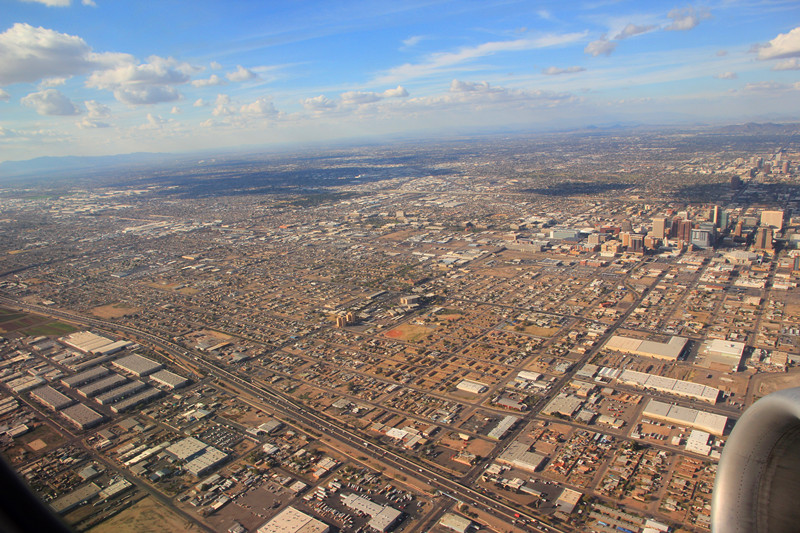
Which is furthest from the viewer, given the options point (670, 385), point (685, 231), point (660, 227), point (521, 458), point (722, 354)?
point (660, 227)

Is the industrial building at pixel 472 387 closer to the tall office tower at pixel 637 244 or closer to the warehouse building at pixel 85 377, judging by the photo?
the warehouse building at pixel 85 377

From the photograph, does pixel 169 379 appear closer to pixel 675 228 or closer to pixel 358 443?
pixel 358 443

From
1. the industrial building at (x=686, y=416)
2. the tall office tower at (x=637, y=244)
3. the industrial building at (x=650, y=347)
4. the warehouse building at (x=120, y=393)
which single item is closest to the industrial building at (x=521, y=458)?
the industrial building at (x=686, y=416)

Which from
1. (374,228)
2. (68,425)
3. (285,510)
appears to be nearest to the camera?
(285,510)

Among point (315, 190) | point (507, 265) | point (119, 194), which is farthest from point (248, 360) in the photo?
point (119, 194)

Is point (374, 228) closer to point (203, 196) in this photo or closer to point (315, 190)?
point (315, 190)

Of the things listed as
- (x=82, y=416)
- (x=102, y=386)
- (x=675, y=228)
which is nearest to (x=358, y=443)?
(x=82, y=416)
